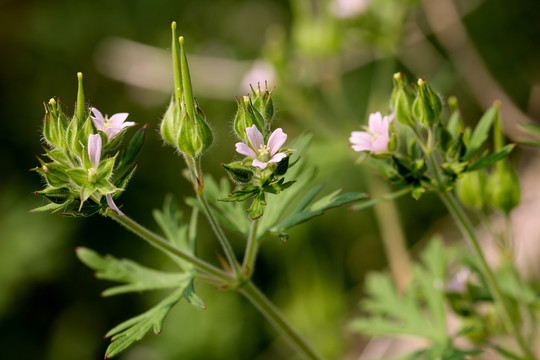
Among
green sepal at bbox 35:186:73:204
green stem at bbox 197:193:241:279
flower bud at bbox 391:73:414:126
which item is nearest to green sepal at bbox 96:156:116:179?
green sepal at bbox 35:186:73:204

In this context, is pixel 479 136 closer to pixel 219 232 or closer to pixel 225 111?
pixel 219 232

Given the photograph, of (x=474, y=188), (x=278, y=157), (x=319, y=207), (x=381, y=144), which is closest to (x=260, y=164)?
(x=278, y=157)

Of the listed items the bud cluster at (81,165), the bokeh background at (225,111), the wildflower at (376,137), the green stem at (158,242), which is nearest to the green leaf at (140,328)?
the green stem at (158,242)

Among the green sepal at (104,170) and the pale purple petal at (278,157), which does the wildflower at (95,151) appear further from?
the pale purple petal at (278,157)

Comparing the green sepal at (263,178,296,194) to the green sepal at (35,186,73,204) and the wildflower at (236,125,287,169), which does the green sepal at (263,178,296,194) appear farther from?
the green sepal at (35,186,73,204)

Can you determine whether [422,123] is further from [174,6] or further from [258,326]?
[174,6]

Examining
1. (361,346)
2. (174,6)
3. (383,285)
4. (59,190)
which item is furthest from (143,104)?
(59,190)
